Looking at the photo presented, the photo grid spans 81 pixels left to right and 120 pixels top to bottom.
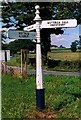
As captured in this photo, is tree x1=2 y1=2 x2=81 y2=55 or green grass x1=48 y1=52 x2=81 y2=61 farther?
green grass x1=48 y1=52 x2=81 y2=61

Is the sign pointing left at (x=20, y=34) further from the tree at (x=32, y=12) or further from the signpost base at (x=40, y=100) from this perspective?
the tree at (x=32, y=12)

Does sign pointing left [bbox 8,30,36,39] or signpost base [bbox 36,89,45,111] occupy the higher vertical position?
sign pointing left [bbox 8,30,36,39]

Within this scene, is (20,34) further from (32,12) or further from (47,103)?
(32,12)

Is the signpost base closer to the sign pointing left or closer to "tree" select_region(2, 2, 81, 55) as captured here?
the sign pointing left

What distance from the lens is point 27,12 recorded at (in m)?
28.3

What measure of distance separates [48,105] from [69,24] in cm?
206

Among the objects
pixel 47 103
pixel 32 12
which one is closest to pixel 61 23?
pixel 47 103

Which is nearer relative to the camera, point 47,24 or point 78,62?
point 47,24

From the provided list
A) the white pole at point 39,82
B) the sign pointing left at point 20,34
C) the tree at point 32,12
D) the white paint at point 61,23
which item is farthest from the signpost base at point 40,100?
the tree at point 32,12

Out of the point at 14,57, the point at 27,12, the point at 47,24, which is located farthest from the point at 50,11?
the point at 47,24

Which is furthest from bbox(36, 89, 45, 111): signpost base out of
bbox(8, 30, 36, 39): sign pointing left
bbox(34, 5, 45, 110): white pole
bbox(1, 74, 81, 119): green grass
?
bbox(8, 30, 36, 39): sign pointing left

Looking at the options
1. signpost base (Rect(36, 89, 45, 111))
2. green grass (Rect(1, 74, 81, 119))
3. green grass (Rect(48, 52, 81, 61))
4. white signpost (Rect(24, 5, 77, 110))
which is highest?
white signpost (Rect(24, 5, 77, 110))

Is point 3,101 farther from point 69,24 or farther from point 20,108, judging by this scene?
point 69,24

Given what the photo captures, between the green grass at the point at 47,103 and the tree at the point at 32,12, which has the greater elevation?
the tree at the point at 32,12
